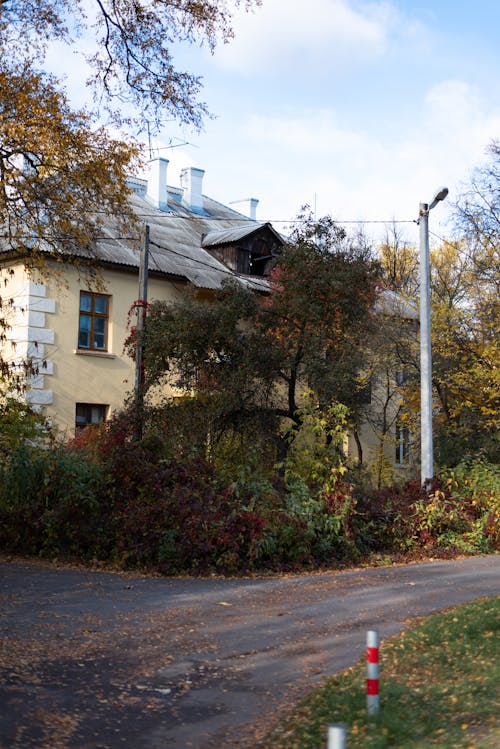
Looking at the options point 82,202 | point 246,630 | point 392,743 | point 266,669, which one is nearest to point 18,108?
point 82,202

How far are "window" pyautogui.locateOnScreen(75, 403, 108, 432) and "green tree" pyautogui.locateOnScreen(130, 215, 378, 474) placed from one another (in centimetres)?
624

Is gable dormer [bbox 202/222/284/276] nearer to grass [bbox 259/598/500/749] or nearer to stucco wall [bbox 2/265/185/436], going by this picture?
stucco wall [bbox 2/265/185/436]

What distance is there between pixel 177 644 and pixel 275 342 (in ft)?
38.5

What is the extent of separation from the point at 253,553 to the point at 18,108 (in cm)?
782

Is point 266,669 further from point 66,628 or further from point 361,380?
point 361,380

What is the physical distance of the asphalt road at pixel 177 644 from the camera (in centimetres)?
621

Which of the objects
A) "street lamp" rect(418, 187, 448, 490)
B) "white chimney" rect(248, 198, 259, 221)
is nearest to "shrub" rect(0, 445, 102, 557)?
"street lamp" rect(418, 187, 448, 490)

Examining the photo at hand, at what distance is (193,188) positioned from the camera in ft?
122

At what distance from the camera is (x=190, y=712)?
6523 millimetres

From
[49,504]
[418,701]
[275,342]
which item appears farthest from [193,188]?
[418,701]

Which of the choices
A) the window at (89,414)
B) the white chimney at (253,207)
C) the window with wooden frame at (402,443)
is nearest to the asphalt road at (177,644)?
the window at (89,414)

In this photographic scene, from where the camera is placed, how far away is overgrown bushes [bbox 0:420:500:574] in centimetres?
1431

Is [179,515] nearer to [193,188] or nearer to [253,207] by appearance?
[193,188]

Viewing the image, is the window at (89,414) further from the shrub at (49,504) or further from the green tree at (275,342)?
the shrub at (49,504)
